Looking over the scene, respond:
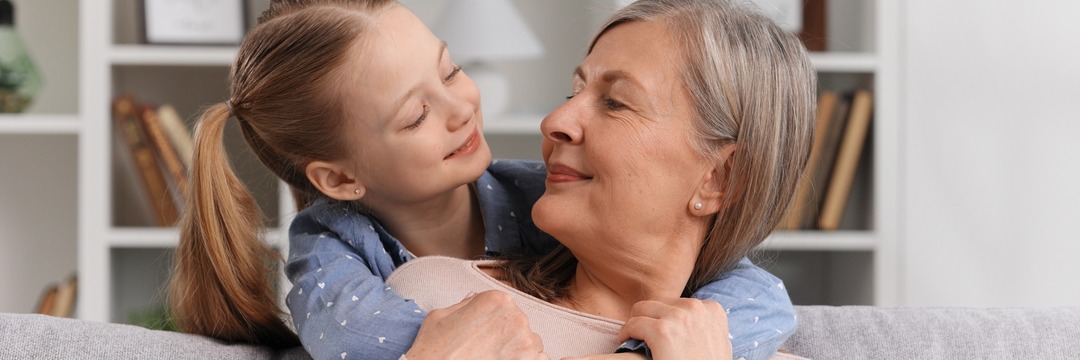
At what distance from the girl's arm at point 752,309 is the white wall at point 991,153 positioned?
183cm

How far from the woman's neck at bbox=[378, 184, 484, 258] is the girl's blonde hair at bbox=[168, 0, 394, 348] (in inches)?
5.1

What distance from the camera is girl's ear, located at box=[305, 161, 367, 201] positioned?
1.39 meters

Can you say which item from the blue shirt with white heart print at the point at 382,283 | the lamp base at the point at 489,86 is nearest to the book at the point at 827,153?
the lamp base at the point at 489,86

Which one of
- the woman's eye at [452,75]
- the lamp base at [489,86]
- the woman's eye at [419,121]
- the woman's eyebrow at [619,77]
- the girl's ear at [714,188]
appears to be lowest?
the lamp base at [489,86]

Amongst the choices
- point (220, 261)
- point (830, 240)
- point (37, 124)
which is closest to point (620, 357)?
point (220, 261)

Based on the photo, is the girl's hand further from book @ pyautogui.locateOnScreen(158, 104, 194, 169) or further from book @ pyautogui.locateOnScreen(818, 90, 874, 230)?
book @ pyautogui.locateOnScreen(158, 104, 194, 169)

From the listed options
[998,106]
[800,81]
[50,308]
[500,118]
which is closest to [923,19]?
[998,106]

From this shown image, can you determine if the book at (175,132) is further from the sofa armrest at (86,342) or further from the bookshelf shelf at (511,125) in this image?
the sofa armrest at (86,342)

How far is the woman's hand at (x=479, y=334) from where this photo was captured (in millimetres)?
1104

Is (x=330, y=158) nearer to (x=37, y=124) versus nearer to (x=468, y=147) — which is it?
(x=468, y=147)

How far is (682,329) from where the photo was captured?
1.11 m

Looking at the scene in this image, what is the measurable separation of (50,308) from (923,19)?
263 centimetres

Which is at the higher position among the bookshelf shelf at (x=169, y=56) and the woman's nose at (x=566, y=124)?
the woman's nose at (x=566, y=124)

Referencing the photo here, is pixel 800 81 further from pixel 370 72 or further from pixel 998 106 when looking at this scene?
pixel 998 106
